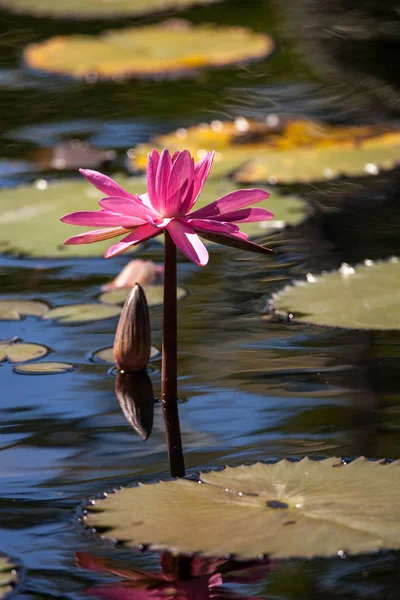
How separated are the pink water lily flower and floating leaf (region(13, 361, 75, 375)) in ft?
1.12

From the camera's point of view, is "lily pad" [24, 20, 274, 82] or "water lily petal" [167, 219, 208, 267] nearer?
"water lily petal" [167, 219, 208, 267]

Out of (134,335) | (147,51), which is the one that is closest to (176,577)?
(134,335)

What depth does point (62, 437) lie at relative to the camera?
147 cm

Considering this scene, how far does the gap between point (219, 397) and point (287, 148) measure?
1815mm

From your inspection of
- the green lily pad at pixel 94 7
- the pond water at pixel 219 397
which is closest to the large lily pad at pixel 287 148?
the pond water at pixel 219 397

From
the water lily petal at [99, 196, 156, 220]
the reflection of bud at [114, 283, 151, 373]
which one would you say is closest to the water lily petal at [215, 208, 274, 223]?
the water lily petal at [99, 196, 156, 220]

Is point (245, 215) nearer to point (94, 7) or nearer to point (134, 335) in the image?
point (134, 335)

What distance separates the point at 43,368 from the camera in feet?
5.73

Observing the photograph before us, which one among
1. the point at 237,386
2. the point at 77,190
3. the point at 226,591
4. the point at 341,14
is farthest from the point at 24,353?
→ the point at 341,14

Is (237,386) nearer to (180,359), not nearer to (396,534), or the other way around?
(180,359)

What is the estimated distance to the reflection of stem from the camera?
1488mm

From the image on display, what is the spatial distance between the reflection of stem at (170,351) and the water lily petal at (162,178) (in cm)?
6

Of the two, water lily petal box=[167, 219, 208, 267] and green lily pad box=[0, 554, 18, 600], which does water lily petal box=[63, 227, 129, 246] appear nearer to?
water lily petal box=[167, 219, 208, 267]

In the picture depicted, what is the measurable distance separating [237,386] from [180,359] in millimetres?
172
